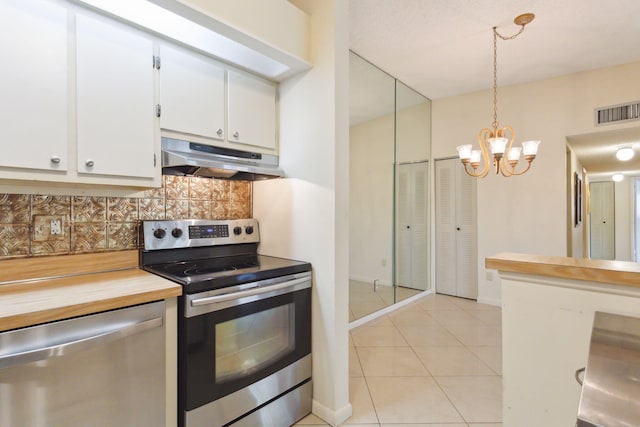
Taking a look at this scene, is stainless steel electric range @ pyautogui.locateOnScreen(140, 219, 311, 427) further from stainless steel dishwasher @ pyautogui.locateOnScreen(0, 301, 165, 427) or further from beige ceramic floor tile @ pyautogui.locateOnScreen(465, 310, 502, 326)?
beige ceramic floor tile @ pyautogui.locateOnScreen(465, 310, 502, 326)

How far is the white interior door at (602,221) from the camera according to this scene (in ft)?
26.8

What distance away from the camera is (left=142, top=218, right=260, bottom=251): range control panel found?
1.89 meters

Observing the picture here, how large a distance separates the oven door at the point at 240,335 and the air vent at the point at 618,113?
3959 mm

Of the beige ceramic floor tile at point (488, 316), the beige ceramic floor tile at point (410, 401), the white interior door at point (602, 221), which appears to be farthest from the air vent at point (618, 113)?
A: the white interior door at point (602, 221)

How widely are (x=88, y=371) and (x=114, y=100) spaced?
4.10 ft

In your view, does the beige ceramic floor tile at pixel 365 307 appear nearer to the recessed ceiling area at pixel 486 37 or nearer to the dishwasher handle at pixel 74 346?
the dishwasher handle at pixel 74 346

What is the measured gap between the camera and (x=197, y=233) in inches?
81.1

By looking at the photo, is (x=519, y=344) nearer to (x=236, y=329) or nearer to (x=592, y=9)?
(x=236, y=329)

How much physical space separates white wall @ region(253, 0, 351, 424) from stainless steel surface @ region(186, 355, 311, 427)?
0.12m

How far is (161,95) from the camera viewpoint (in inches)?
67.4

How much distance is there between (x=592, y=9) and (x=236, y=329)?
3613mm

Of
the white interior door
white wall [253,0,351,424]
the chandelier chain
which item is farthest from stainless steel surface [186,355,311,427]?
the white interior door

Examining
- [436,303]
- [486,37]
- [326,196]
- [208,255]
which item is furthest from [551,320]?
[436,303]

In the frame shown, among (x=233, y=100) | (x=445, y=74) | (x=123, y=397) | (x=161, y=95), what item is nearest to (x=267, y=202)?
(x=233, y=100)
